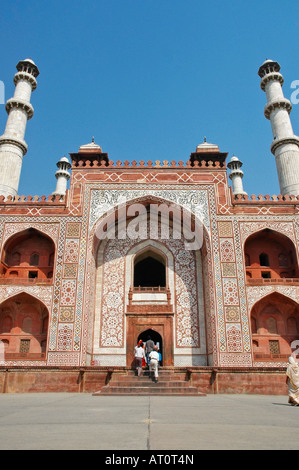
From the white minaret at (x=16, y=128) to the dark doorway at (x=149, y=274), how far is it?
20.0 ft

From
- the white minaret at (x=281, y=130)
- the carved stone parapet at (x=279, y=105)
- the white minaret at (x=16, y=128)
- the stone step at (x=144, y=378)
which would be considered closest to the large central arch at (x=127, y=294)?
the stone step at (x=144, y=378)

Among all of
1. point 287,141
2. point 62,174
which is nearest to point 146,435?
point 287,141

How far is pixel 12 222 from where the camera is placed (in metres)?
12.2

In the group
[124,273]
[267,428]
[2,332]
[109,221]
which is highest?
[109,221]

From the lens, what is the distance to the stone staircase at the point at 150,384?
759 cm

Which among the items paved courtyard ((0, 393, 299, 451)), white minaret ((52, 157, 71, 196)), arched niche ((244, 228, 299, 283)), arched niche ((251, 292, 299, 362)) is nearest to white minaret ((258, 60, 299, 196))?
arched niche ((244, 228, 299, 283))

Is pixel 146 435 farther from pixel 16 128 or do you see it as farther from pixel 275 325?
pixel 16 128

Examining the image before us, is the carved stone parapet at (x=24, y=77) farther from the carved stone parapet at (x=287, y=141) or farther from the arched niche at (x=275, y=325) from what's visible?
the arched niche at (x=275, y=325)

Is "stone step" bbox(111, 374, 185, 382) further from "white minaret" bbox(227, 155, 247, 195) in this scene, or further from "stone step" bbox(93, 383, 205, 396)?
"white minaret" bbox(227, 155, 247, 195)

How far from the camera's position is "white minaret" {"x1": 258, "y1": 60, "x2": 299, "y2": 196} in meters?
14.6

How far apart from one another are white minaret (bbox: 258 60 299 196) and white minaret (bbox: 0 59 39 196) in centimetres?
1044
